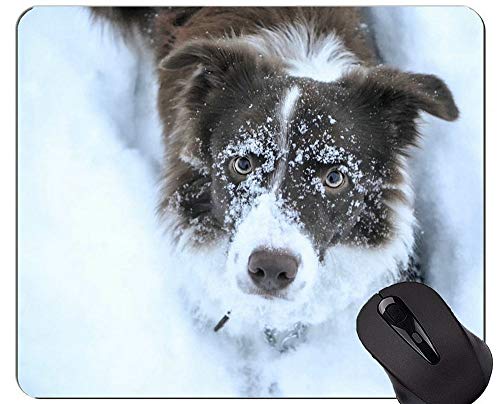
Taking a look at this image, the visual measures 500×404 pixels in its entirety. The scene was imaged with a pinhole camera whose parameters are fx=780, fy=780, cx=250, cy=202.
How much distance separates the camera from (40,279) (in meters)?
2.08

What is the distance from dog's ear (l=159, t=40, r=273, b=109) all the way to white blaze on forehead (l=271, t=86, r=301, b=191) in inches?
4.1

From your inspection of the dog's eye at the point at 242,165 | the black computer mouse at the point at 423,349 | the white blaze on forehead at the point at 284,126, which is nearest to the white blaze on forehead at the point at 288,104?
the white blaze on forehead at the point at 284,126

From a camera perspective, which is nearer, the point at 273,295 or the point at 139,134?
the point at 273,295

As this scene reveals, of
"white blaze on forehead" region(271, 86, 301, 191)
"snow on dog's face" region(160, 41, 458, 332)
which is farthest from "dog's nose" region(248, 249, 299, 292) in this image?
"white blaze on forehead" region(271, 86, 301, 191)

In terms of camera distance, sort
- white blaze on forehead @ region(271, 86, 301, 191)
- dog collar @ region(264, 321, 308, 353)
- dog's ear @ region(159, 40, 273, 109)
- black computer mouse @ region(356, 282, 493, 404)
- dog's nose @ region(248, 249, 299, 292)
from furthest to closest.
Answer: dog collar @ region(264, 321, 308, 353), dog's ear @ region(159, 40, 273, 109), white blaze on forehead @ region(271, 86, 301, 191), dog's nose @ region(248, 249, 299, 292), black computer mouse @ region(356, 282, 493, 404)

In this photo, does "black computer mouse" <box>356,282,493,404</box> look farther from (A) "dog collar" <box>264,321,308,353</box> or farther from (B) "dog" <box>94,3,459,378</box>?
(A) "dog collar" <box>264,321,308,353</box>

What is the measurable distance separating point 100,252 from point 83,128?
13.2 inches

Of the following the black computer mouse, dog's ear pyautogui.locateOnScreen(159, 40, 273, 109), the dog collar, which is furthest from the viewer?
the dog collar

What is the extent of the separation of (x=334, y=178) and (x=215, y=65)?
420 millimetres

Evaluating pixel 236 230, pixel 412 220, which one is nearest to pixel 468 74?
pixel 412 220

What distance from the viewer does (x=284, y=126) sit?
1.87m

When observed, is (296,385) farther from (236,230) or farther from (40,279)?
(40,279)

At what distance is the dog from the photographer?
185cm

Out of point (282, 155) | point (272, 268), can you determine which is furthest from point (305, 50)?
point (272, 268)
